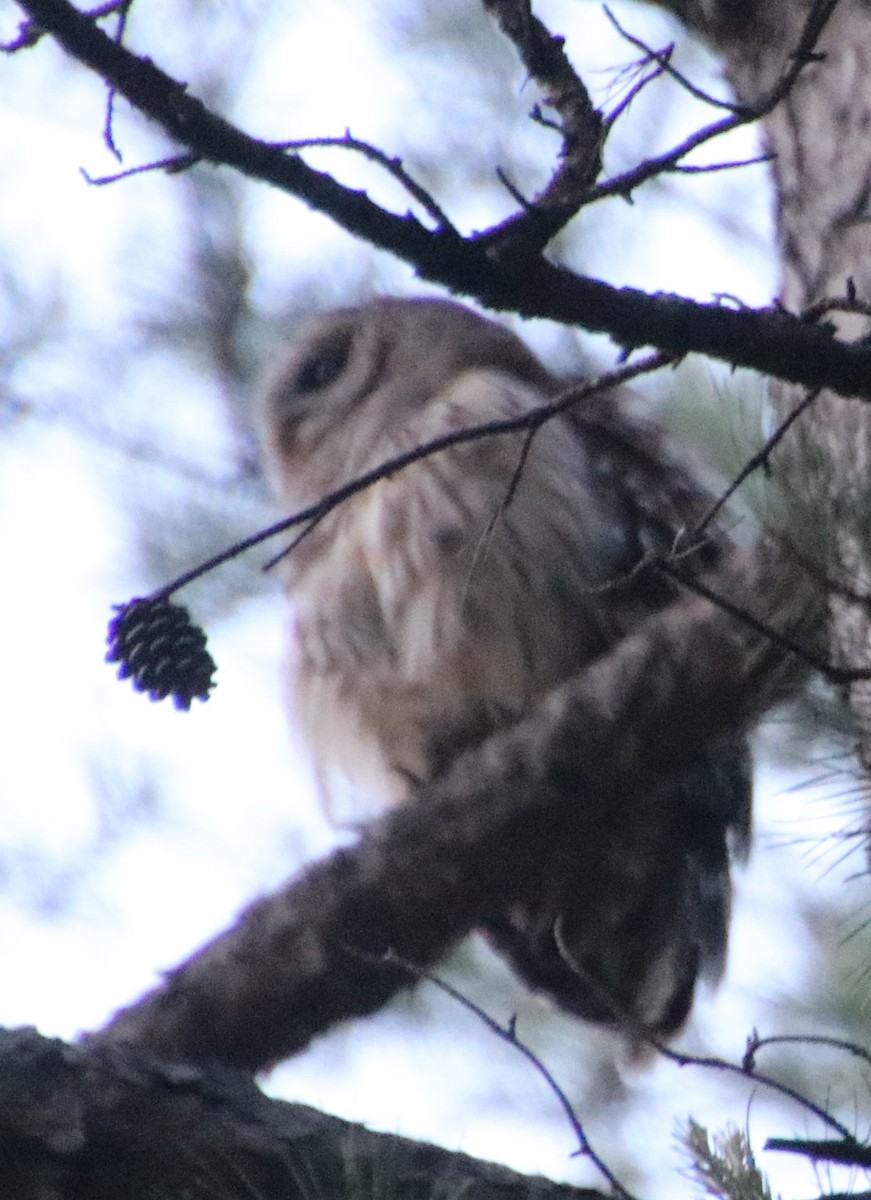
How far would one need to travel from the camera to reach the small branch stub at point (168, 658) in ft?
7.29

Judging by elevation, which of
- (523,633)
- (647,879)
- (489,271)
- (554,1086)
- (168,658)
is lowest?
(554,1086)

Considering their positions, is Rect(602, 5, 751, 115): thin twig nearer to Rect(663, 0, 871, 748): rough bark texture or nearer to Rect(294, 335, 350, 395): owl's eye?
Rect(663, 0, 871, 748): rough bark texture

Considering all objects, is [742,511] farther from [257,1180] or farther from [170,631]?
[257,1180]

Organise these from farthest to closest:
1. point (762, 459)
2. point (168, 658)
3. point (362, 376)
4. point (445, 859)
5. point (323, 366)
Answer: point (323, 366), point (362, 376), point (445, 859), point (168, 658), point (762, 459)

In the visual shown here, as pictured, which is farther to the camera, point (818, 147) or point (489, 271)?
point (818, 147)

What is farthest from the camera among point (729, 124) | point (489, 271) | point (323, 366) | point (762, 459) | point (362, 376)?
point (323, 366)

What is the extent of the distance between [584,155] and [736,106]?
5.7 inches

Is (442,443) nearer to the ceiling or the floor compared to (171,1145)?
nearer to the ceiling

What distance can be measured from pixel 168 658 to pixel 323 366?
201 cm

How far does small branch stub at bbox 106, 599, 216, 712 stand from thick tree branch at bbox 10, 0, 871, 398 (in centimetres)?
82

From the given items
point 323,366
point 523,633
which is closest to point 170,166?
point 523,633

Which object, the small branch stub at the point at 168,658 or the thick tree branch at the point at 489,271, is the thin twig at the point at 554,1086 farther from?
the thick tree branch at the point at 489,271

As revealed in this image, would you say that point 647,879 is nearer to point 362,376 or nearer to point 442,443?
point 362,376

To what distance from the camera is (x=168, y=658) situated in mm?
2301
